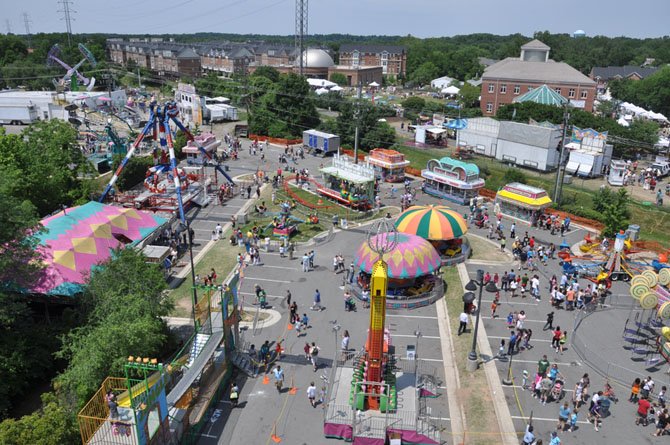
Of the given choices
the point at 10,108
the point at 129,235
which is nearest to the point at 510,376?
the point at 129,235

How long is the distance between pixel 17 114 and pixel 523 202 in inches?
2718

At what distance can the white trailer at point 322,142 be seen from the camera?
58.1 metres

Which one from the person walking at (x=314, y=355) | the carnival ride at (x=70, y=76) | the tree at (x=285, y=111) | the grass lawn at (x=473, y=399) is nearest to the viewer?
the grass lawn at (x=473, y=399)

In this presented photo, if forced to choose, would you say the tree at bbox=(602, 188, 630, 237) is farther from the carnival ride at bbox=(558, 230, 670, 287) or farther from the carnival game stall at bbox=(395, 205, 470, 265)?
the carnival game stall at bbox=(395, 205, 470, 265)

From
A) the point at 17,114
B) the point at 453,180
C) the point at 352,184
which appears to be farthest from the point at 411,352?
the point at 17,114

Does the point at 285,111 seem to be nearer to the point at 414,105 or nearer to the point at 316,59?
the point at 414,105

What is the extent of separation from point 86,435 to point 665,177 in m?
57.2

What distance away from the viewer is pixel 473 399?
69.1ft

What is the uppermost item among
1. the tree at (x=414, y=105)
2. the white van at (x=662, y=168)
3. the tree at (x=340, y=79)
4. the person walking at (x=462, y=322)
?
the tree at (x=340, y=79)

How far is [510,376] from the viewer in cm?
2252

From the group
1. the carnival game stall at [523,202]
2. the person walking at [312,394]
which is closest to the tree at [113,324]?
the person walking at [312,394]

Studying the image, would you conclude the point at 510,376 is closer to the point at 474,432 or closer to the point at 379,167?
the point at 474,432

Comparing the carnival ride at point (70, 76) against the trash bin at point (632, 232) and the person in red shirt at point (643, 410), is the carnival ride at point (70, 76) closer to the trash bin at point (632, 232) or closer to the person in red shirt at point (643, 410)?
the trash bin at point (632, 232)

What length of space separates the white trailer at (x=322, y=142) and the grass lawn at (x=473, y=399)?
33727 mm
